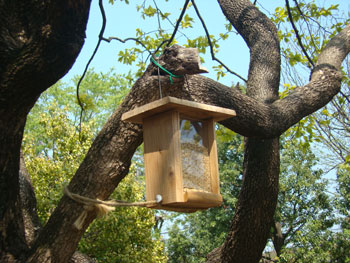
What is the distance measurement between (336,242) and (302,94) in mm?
9355

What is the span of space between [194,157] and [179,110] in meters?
0.31

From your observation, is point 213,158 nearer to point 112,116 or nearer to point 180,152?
point 180,152

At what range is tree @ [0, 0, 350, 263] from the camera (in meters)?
2.48

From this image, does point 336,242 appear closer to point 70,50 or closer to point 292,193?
point 292,193

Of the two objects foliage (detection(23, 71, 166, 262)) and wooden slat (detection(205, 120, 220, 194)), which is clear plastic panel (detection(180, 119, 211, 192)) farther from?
foliage (detection(23, 71, 166, 262))

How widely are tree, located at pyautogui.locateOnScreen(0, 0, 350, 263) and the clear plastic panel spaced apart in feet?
1.55

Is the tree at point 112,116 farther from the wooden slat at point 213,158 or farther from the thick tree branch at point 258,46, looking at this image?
the wooden slat at point 213,158

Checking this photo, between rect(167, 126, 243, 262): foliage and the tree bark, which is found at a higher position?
rect(167, 126, 243, 262): foliage

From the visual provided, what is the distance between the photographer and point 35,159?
8188 millimetres

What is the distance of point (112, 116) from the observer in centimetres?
320

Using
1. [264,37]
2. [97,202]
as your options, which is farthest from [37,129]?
[97,202]

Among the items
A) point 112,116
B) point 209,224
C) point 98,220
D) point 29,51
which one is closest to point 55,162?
point 98,220

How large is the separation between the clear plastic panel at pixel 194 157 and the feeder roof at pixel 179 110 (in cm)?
7

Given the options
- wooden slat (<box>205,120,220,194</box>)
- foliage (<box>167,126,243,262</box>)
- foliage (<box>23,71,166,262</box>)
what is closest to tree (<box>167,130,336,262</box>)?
foliage (<box>167,126,243,262</box>)
